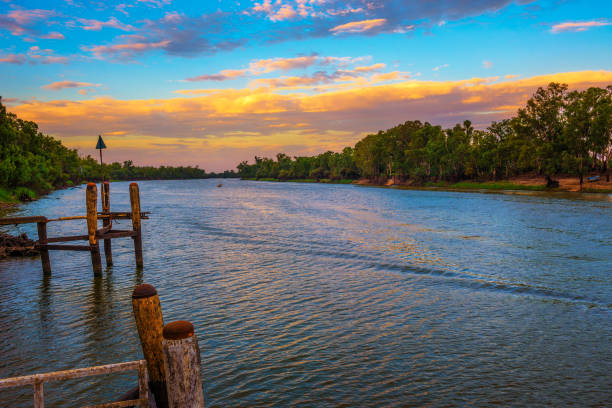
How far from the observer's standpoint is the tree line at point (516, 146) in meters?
87.5

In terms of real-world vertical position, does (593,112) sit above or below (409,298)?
above

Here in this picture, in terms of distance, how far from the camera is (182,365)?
5.25 meters

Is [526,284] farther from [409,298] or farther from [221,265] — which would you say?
[221,265]

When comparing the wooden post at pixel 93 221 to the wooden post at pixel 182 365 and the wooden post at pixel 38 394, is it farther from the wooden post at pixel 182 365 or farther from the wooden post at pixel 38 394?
the wooden post at pixel 182 365

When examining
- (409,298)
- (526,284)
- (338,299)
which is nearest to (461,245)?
(526,284)

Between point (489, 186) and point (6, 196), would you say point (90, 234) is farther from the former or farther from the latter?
point (489, 186)

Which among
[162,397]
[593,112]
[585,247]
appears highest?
[593,112]

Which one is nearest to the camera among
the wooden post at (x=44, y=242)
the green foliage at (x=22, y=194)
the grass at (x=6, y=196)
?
the wooden post at (x=44, y=242)

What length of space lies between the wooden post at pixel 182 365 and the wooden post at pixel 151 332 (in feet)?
4.65

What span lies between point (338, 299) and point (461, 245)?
1544 cm

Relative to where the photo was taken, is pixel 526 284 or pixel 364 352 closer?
pixel 364 352

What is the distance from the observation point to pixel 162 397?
654cm

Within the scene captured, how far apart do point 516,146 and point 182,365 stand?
112 metres

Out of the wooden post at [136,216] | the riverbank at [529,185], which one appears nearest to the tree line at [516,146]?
the riverbank at [529,185]
